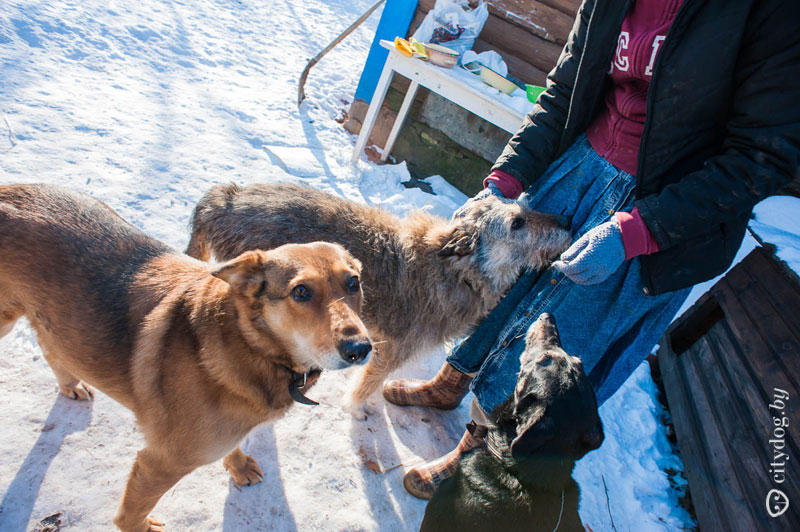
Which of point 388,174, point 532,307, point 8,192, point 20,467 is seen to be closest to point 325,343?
point 532,307

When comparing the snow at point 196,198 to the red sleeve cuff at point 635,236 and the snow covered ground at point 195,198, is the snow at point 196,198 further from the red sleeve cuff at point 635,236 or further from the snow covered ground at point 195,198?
the red sleeve cuff at point 635,236

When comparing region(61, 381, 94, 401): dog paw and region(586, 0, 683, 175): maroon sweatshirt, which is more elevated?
region(586, 0, 683, 175): maroon sweatshirt

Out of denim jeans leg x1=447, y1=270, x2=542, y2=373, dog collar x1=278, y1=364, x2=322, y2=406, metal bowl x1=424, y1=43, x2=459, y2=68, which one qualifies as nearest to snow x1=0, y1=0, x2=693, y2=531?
denim jeans leg x1=447, y1=270, x2=542, y2=373

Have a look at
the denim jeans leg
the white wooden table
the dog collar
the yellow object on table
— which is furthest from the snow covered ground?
the yellow object on table

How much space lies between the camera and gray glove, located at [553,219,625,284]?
1954 millimetres

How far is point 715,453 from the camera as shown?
9.87ft

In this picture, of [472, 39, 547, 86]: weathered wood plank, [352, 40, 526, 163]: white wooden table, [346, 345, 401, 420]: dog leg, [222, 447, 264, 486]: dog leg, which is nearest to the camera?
[222, 447, 264, 486]: dog leg

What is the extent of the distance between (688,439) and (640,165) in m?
2.59

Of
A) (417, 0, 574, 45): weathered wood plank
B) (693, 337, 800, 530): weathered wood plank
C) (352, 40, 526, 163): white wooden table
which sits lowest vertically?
(693, 337, 800, 530): weathered wood plank

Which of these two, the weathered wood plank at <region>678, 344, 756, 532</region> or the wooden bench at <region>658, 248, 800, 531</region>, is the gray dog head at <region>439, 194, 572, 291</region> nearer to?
the wooden bench at <region>658, 248, 800, 531</region>

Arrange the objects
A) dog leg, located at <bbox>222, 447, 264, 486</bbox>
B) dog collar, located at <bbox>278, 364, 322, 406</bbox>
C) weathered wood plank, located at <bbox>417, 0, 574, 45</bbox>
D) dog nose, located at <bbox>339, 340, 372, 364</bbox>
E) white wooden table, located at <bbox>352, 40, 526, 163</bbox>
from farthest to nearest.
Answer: weathered wood plank, located at <bbox>417, 0, 574, 45</bbox> → white wooden table, located at <bbox>352, 40, 526, 163</bbox> → dog leg, located at <bbox>222, 447, 264, 486</bbox> → dog collar, located at <bbox>278, 364, 322, 406</bbox> → dog nose, located at <bbox>339, 340, 372, 364</bbox>

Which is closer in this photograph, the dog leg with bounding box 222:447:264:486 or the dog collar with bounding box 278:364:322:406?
the dog collar with bounding box 278:364:322:406

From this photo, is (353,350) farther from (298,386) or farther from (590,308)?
(590,308)

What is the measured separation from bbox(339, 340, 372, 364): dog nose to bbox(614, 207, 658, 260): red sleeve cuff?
4.25ft
